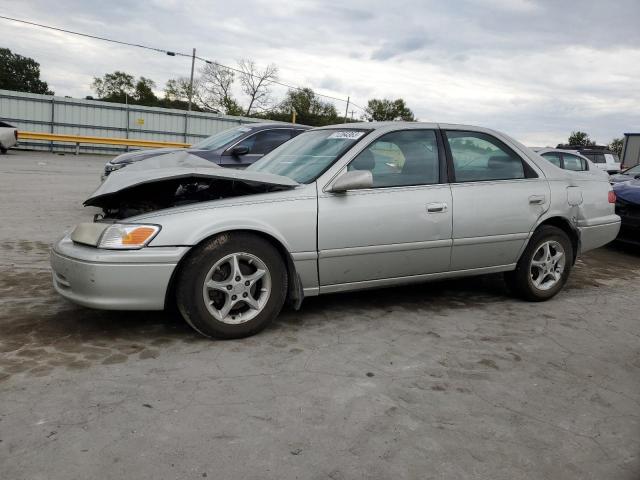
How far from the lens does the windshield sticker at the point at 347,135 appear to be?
4.14 metres

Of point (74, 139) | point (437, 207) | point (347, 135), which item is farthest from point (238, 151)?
point (74, 139)

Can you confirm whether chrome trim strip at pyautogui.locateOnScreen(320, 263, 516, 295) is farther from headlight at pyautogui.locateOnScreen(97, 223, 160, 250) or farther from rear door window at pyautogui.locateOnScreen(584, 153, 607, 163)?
rear door window at pyautogui.locateOnScreen(584, 153, 607, 163)

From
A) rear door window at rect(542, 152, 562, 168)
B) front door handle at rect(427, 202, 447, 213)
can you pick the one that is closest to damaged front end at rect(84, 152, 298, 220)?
front door handle at rect(427, 202, 447, 213)

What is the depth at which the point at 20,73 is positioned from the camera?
236 ft

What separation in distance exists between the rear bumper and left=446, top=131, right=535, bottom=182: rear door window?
79 centimetres

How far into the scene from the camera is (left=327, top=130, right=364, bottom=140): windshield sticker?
4.14m

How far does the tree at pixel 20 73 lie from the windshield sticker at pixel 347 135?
76.5 m

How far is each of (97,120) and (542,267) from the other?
26.8 m

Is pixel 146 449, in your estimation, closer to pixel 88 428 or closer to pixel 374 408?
pixel 88 428

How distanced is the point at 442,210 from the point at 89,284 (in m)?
2.48

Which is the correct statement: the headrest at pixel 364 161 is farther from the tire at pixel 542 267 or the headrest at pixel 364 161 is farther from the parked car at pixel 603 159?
the parked car at pixel 603 159

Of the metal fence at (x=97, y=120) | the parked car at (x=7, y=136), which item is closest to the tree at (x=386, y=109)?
the metal fence at (x=97, y=120)

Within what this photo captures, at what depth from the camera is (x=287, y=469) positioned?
2.13 meters

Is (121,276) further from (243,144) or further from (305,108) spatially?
(305,108)
